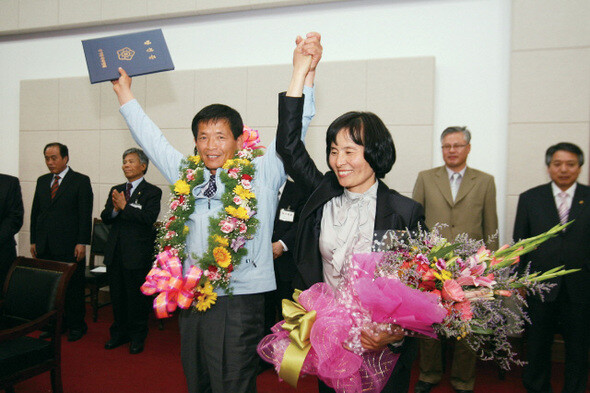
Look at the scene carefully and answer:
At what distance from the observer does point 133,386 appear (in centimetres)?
292

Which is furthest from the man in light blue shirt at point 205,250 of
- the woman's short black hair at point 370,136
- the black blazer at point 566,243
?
the black blazer at point 566,243

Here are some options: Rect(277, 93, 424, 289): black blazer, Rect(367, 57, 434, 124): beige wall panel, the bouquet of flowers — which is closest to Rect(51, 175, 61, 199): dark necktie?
Rect(367, 57, 434, 124): beige wall panel

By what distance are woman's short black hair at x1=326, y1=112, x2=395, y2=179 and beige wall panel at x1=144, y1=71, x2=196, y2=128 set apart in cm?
340

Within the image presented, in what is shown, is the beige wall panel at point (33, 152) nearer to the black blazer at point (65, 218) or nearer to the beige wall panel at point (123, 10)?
the black blazer at point (65, 218)

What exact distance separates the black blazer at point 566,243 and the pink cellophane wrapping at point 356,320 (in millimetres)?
1942

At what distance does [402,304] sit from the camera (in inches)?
42.3

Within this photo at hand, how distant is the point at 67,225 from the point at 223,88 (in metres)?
2.17

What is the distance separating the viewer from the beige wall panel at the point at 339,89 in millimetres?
4008

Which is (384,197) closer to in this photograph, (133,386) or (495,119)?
(133,386)

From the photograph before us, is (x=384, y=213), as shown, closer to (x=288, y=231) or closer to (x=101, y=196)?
(x=288, y=231)

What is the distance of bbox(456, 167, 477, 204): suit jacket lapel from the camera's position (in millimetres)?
3146

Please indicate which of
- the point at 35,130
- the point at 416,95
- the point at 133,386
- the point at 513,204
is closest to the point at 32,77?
the point at 35,130

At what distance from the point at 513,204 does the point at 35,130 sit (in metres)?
5.73

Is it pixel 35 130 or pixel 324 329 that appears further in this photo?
pixel 35 130
